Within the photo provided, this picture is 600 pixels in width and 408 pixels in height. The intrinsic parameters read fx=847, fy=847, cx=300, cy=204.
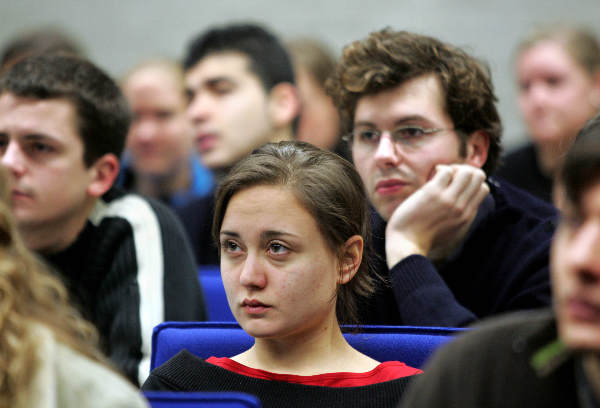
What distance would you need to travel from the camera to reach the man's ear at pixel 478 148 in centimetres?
220

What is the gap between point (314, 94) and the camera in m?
3.81

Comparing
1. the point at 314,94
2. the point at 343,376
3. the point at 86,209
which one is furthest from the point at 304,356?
the point at 314,94

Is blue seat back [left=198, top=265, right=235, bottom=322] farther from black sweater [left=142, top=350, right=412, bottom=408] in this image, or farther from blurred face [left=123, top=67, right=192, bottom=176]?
blurred face [left=123, top=67, right=192, bottom=176]

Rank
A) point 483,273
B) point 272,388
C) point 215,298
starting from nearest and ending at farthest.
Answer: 1. point 272,388
2. point 483,273
3. point 215,298

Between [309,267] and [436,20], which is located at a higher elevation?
[436,20]

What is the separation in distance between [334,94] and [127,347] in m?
0.86

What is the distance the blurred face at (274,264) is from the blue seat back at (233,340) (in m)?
0.14

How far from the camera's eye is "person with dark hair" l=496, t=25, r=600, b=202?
3455 millimetres

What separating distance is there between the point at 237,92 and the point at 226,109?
0.08 metres

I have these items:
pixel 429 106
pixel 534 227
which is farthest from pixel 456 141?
pixel 534 227

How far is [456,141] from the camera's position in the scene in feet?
7.06

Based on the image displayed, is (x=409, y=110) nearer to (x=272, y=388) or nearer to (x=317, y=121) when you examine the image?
(x=272, y=388)

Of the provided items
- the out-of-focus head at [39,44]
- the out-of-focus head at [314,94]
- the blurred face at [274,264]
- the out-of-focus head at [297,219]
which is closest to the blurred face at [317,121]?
the out-of-focus head at [314,94]

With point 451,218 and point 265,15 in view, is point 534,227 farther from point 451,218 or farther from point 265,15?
point 265,15
